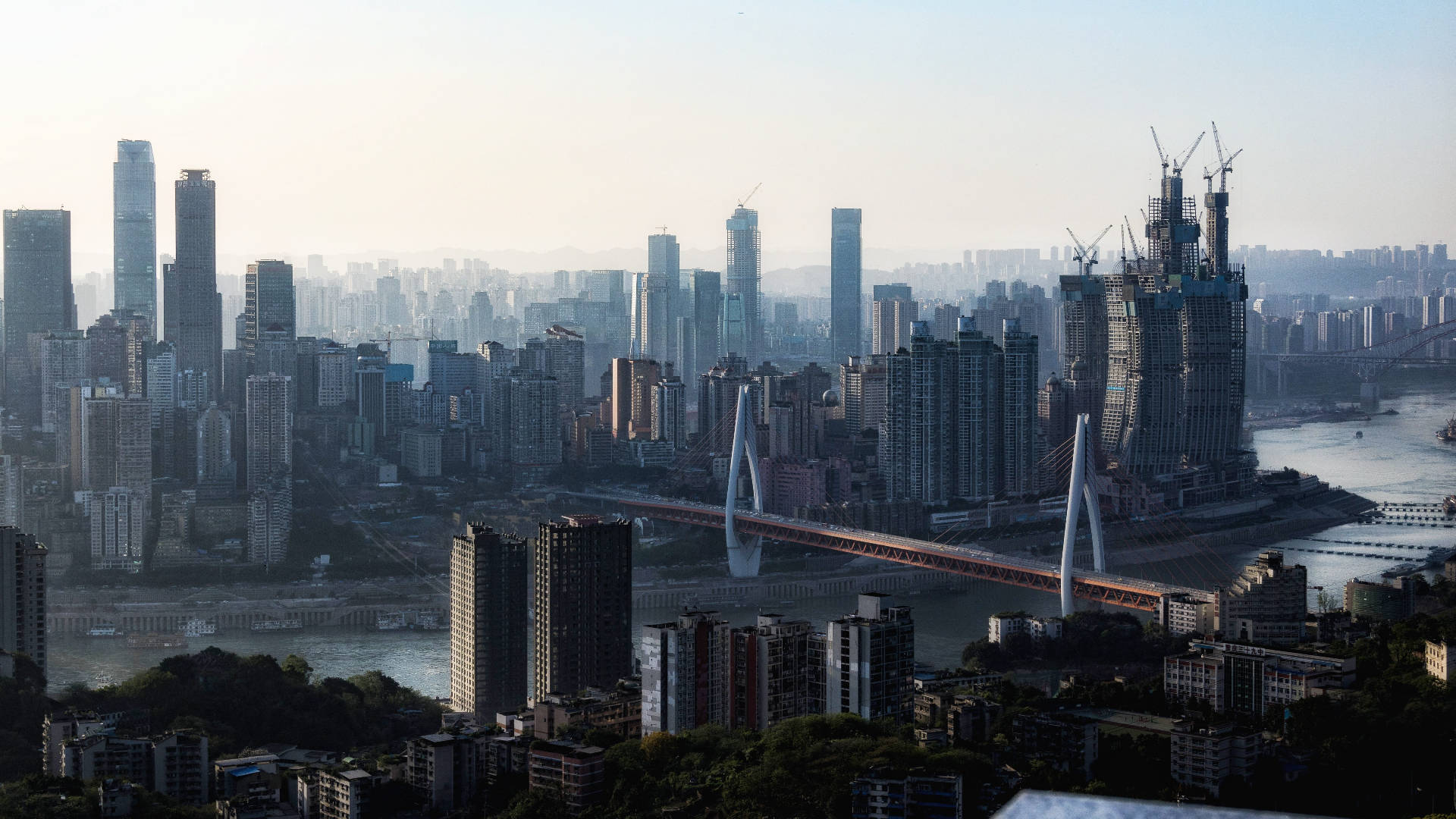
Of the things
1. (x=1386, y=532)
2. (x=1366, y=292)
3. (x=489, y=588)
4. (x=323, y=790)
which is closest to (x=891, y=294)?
(x=1366, y=292)

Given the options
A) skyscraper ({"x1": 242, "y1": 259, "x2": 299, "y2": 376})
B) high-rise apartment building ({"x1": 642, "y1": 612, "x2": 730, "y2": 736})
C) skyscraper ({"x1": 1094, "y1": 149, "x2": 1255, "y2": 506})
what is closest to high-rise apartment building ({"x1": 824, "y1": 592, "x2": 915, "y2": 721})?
high-rise apartment building ({"x1": 642, "y1": 612, "x2": 730, "y2": 736})

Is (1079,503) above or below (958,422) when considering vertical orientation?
below

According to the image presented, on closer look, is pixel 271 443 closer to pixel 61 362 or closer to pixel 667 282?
pixel 61 362

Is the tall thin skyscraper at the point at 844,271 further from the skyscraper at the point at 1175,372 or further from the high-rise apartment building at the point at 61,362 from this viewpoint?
the high-rise apartment building at the point at 61,362

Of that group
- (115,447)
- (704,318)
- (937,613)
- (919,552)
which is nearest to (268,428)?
(115,447)

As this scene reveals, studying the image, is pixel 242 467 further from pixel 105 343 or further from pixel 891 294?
pixel 891 294

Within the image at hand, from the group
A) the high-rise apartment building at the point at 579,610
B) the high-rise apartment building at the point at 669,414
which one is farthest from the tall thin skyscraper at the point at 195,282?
the high-rise apartment building at the point at 579,610

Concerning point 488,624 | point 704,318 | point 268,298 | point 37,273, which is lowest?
point 488,624
